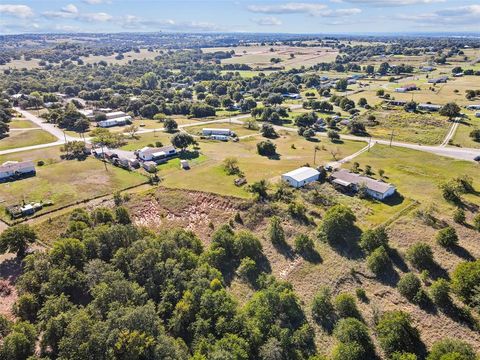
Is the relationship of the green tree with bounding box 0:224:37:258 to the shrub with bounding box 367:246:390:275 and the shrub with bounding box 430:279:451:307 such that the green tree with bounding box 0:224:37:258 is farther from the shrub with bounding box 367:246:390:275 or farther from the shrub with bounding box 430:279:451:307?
the shrub with bounding box 430:279:451:307

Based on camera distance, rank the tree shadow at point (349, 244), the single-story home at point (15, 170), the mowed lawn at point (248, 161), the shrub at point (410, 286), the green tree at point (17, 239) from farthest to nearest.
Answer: the single-story home at point (15, 170), the mowed lawn at point (248, 161), the tree shadow at point (349, 244), the green tree at point (17, 239), the shrub at point (410, 286)

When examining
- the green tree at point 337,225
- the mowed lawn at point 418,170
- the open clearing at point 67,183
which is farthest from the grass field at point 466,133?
the open clearing at point 67,183

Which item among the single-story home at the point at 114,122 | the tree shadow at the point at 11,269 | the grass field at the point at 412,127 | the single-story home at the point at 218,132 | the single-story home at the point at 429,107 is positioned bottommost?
the tree shadow at the point at 11,269

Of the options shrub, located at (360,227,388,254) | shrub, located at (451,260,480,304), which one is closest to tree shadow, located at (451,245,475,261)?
shrub, located at (451,260,480,304)

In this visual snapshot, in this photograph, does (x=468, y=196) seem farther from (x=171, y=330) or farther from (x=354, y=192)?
(x=171, y=330)

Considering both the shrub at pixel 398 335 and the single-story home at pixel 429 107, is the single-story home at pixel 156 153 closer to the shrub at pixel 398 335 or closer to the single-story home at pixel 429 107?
the shrub at pixel 398 335

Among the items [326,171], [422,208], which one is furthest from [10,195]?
[422,208]

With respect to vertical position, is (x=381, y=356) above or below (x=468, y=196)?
below
